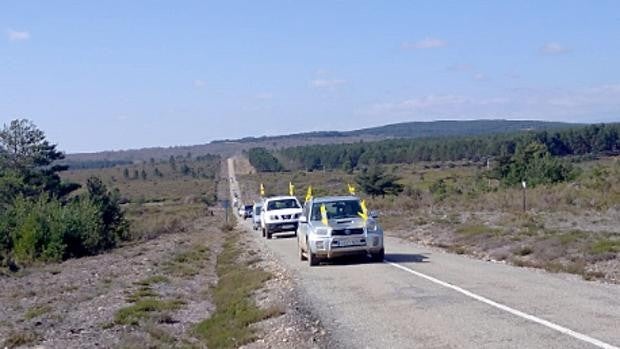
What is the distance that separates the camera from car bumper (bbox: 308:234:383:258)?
2333 cm

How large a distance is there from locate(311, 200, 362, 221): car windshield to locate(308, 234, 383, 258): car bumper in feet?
2.94

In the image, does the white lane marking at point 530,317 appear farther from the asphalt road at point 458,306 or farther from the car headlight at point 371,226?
the car headlight at point 371,226

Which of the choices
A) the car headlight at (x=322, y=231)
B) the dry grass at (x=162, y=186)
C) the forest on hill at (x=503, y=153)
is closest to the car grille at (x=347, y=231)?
the car headlight at (x=322, y=231)

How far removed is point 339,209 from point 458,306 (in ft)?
31.9

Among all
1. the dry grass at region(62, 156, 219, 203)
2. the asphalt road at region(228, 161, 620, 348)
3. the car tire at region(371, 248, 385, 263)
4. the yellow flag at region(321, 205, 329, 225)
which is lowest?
the dry grass at region(62, 156, 219, 203)

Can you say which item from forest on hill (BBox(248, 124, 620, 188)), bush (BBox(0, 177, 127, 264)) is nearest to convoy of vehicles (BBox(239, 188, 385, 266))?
bush (BBox(0, 177, 127, 264))

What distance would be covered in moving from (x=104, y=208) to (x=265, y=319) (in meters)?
46.1

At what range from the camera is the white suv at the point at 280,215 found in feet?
139

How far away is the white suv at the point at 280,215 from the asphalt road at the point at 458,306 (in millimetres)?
18805

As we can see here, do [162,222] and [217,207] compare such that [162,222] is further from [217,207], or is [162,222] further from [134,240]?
[217,207]

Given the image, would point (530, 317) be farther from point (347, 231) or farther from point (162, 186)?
point (162, 186)

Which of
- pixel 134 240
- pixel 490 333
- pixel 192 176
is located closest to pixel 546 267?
pixel 490 333

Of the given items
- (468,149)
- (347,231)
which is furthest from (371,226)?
(468,149)

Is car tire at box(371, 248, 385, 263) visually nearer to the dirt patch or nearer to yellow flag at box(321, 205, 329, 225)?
yellow flag at box(321, 205, 329, 225)
